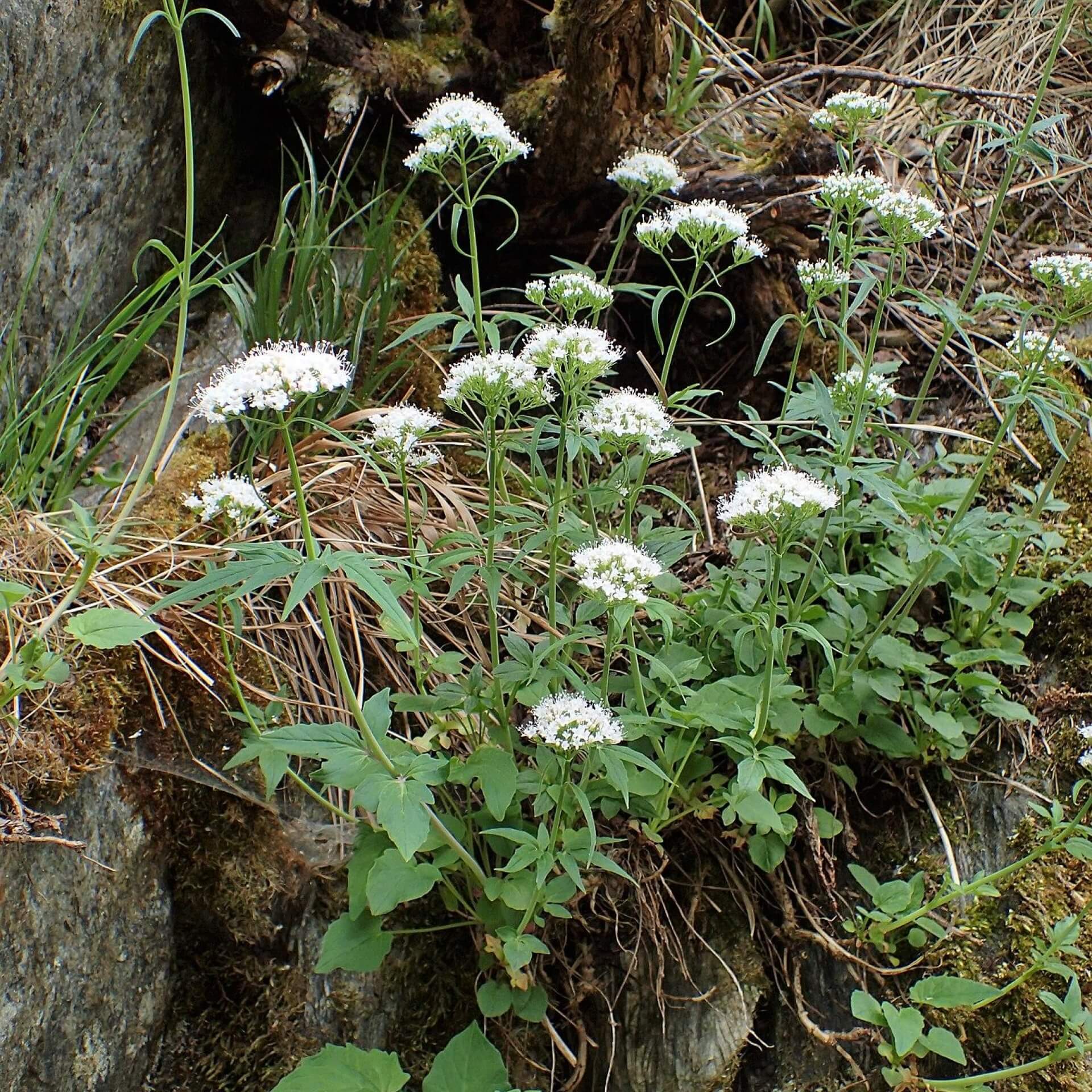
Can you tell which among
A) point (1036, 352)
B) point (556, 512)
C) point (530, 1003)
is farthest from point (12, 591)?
point (1036, 352)

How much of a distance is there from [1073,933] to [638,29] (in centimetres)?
270

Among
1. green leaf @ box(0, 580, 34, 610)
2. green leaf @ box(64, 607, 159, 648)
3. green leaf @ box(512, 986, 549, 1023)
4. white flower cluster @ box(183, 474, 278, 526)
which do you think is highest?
white flower cluster @ box(183, 474, 278, 526)

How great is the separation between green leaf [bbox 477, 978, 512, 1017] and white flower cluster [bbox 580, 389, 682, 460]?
1055mm

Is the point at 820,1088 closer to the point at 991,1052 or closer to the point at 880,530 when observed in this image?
the point at 991,1052

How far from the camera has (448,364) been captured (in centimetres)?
298

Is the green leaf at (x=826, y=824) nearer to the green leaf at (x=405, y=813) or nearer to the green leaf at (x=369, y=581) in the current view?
the green leaf at (x=405, y=813)

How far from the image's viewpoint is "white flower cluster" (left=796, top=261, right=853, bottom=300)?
6.89ft

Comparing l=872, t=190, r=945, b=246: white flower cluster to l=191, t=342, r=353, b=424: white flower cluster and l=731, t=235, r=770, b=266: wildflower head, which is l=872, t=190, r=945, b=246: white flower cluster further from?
l=191, t=342, r=353, b=424: white flower cluster

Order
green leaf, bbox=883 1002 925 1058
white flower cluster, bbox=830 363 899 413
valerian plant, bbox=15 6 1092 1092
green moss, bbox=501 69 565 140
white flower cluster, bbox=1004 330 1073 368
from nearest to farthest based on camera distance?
valerian plant, bbox=15 6 1092 1092 < green leaf, bbox=883 1002 925 1058 < white flower cluster, bbox=1004 330 1073 368 < white flower cluster, bbox=830 363 899 413 < green moss, bbox=501 69 565 140

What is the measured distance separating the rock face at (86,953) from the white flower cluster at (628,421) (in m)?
1.13

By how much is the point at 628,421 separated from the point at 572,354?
18 cm

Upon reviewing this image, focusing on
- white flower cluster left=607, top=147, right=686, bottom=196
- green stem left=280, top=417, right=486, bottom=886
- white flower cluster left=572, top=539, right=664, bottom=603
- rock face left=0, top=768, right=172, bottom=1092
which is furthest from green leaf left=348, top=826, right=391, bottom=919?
white flower cluster left=607, top=147, right=686, bottom=196

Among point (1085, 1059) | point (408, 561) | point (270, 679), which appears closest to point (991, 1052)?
point (1085, 1059)

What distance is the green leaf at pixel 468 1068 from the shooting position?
62.8 inches
